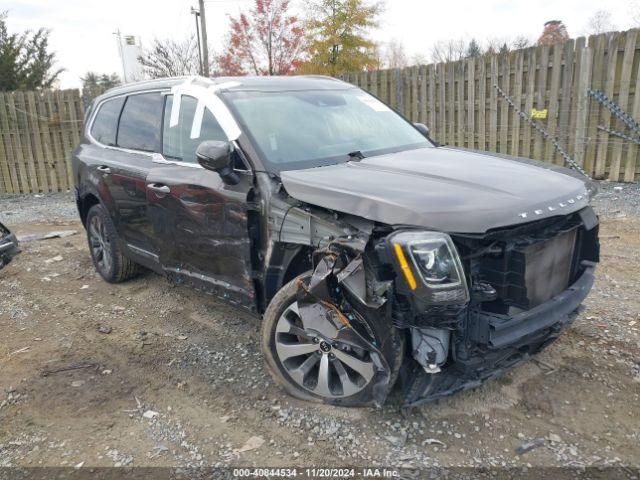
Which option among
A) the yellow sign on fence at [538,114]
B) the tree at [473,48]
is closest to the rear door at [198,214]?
the yellow sign on fence at [538,114]

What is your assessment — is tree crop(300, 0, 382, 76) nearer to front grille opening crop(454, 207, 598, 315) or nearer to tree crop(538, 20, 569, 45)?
tree crop(538, 20, 569, 45)

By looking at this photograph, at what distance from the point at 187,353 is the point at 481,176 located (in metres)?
2.43

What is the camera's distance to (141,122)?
4492 mm

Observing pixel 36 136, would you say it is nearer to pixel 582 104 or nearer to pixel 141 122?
pixel 141 122

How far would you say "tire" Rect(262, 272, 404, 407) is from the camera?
262 centimetres

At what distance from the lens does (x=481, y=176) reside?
9.66ft

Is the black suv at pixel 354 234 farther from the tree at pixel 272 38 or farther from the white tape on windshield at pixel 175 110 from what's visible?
the tree at pixel 272 38

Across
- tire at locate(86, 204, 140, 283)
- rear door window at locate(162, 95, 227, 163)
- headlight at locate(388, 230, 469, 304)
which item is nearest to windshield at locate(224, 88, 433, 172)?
rear door window at locate(162, 95, 227, 163)

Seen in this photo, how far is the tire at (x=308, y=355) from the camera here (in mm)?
2621

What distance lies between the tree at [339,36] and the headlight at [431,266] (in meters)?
22.0

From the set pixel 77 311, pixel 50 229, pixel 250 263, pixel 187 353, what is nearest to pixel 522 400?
pixel 250 263

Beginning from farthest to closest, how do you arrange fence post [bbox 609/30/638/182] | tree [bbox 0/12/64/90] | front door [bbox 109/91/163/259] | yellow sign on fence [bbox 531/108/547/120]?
1. tree [bbox 0/12/64/90]
2. yellow sign on fence [bbox 531/108/547/120]
3. fence post [bbox 609/30/638/182]
4. front door [bbox 109/91/163/259]

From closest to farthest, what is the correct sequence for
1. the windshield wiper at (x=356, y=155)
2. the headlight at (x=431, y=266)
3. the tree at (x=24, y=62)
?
the headlight at (x=431, y=266) → the windshield wiper at (x=356, y=155) → the tree at (x=24, y=62)

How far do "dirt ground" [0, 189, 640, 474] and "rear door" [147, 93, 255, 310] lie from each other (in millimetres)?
577
